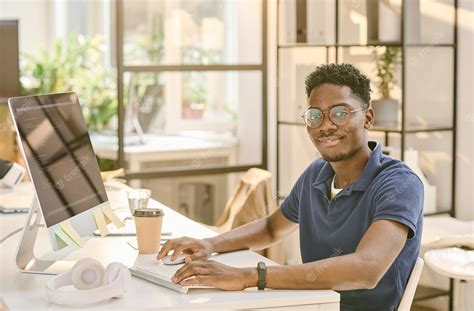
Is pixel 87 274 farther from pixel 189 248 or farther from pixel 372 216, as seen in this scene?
pixel 372 216

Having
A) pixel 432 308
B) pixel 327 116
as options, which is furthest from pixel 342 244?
pixel 432 308

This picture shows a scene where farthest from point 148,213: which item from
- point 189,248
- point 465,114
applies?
point 465,114

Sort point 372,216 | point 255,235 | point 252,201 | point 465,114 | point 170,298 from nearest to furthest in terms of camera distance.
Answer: point 170,298, point 372,216, point 255,235, point 252,201, point 465,114

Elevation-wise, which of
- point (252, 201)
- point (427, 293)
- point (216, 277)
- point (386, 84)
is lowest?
point (427, 293)

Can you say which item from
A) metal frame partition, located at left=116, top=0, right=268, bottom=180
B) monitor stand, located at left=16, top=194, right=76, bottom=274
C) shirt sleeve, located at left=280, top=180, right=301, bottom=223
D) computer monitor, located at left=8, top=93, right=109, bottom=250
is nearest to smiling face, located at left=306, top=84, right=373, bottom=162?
shirt sleeve, located at left=280, top=180, right=301, bottom=223

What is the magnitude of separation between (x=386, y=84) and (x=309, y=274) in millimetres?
2480

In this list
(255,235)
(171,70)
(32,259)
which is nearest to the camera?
(32,259)

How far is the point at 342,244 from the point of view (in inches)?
95.0

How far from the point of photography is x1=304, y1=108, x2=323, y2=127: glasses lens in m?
2.43

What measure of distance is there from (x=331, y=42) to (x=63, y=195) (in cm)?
285

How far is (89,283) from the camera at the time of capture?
6.94 feet

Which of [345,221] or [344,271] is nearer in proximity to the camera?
[344,271]

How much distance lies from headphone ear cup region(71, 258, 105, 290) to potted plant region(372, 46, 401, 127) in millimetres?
2551

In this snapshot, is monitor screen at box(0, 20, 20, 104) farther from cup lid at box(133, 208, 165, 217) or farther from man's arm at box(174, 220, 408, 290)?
man's arm at box(174, 220, 408, 290)
